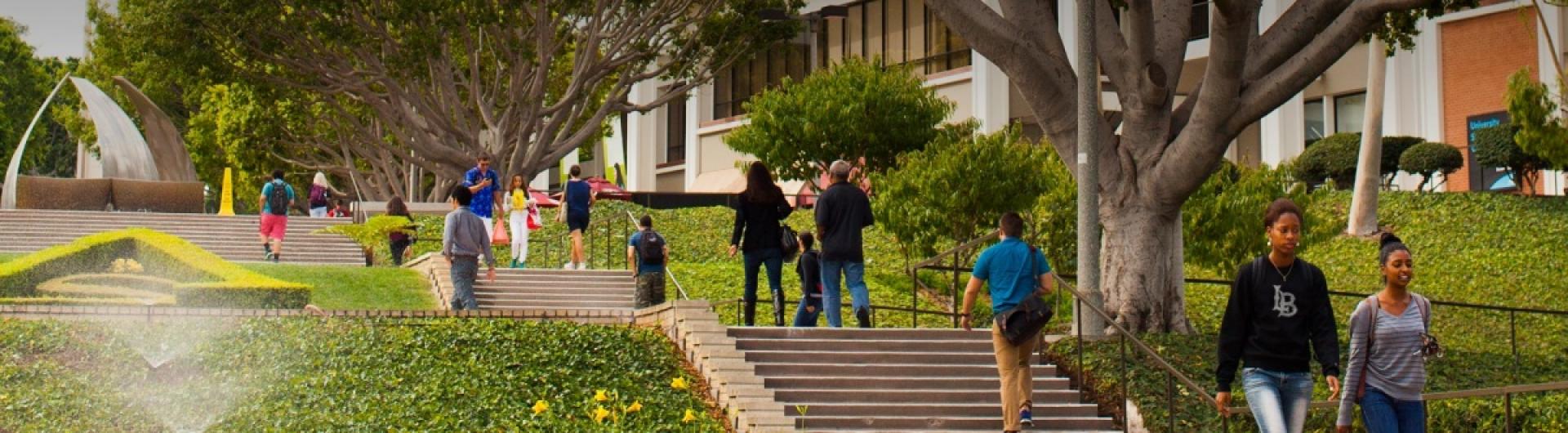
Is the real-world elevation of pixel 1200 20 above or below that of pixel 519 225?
above

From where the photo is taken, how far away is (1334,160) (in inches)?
1414

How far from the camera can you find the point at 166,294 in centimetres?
1772

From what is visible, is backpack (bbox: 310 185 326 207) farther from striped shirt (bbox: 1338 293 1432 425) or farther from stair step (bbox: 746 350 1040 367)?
striped shirt (bbox: 1338 293 1432 425)

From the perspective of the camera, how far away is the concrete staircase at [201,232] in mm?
27969

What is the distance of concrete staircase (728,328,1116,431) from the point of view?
13.8 meters

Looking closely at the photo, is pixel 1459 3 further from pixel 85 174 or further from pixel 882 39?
pixel 85 174

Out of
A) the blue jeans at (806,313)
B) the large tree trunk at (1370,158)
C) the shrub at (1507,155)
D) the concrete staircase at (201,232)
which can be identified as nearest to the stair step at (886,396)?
the blue jeans at (806,313)

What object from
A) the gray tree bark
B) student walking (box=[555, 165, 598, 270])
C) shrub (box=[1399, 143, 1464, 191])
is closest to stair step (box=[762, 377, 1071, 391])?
the gray tree bark

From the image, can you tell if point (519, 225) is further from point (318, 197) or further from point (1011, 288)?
point (318, 197)

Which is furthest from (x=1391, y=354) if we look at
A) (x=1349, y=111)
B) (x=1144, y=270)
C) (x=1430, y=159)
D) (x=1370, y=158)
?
(x=1349, y=111)

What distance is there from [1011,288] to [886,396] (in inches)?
71.3

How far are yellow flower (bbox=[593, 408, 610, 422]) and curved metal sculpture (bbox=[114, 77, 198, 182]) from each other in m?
32.2

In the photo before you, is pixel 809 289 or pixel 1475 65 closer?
pixel 809 289

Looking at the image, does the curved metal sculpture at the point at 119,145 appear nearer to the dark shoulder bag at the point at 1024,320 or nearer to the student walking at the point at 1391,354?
the dark shoulder bag at the point at 1024,320
